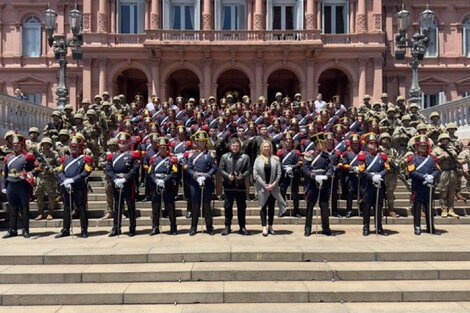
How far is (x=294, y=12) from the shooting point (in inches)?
1261

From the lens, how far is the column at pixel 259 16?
3097 centimetres

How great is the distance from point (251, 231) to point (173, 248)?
8.03 ft

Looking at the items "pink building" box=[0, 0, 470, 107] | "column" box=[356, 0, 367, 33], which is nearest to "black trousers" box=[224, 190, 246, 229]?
"pink building" box=[0, 0, 470, 107]

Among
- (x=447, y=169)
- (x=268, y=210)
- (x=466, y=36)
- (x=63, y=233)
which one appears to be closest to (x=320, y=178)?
(x=268, y=210)

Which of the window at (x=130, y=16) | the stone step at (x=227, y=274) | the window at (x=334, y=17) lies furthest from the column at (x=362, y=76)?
the stone step at (x=227, y=274)

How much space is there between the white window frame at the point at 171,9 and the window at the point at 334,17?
27.3 ft

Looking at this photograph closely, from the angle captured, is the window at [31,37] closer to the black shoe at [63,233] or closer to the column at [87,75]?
the column at [87,75]

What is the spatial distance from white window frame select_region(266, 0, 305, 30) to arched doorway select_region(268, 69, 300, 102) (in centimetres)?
366

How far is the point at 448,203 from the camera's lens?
1203cm

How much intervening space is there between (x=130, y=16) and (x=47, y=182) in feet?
76.1

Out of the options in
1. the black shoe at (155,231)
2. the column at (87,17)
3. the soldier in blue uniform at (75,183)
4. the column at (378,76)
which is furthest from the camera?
the column at (87,17)

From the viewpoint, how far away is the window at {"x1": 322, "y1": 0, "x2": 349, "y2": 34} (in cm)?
3231

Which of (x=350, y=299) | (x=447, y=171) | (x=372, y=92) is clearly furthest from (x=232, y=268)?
(x=372, y=92)

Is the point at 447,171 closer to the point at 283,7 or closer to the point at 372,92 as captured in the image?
the point at 372,92
